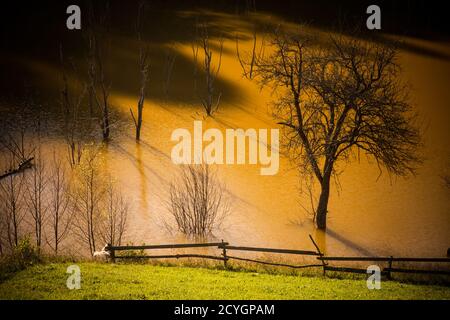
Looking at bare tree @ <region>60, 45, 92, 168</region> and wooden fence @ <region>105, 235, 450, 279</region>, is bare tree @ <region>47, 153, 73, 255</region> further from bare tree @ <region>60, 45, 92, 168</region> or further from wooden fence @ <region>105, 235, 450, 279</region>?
wooden fence @ <region>105, 235, 450, 279</region>

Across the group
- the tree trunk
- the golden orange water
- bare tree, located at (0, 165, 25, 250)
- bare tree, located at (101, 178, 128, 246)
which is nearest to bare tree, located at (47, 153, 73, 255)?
bare tree, located at (0, 165, 25, 250)

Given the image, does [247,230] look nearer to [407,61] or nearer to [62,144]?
[62,144]

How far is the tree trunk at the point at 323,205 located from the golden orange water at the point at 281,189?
1.32 feet

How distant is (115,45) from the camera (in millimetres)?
39594

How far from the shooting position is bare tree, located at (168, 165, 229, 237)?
69.9ft

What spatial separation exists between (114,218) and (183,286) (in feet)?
18.1

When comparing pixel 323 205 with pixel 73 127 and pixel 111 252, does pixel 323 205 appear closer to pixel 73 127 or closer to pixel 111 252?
pixel 111 252

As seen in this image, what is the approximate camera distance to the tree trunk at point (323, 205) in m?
21.4

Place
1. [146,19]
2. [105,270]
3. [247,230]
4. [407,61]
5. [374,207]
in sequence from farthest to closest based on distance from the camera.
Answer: [146,19], [407,61], [374,207], [247,230], [105,270]

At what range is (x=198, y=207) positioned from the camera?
21875 mm

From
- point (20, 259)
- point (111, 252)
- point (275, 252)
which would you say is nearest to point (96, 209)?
point (111, 252)

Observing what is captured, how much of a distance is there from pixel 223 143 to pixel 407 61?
15065 mm

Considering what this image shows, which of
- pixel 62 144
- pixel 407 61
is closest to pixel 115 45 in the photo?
pixel 62 144

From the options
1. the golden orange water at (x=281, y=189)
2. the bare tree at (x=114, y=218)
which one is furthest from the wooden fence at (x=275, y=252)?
the golden orange water at (x=281, y=189)
